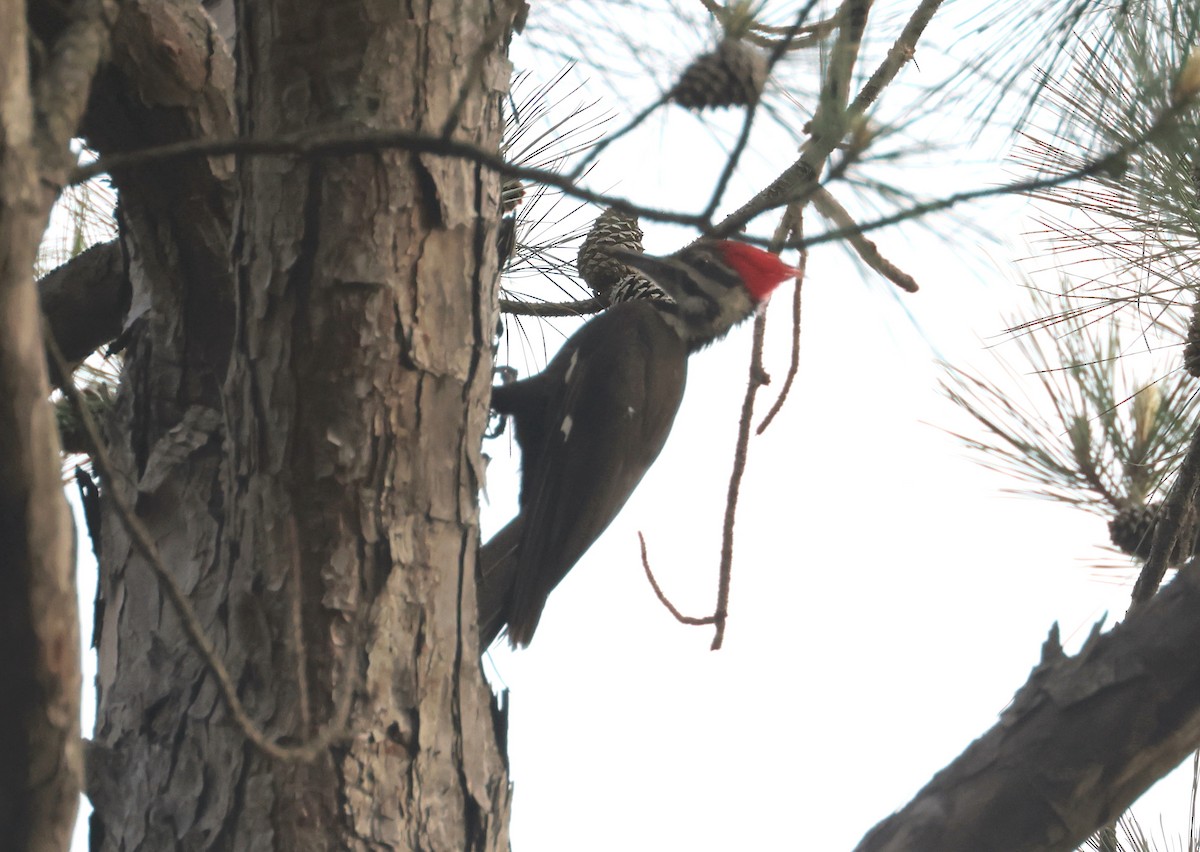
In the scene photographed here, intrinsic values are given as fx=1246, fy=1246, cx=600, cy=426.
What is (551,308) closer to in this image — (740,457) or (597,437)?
(597,437)

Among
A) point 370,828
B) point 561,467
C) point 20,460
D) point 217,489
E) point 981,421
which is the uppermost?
point 561,467

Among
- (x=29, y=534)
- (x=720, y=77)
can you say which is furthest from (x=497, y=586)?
(x=29, y=534)

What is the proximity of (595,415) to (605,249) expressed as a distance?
42 cm

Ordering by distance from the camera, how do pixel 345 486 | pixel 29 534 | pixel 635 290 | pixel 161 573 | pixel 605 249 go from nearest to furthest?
pixel 29 534 < pixel 161 573 < pixel 345 486 < pixel 605 249 < pixel 635 290

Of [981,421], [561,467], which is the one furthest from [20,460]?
[981,421]

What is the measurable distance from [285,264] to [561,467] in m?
1.63

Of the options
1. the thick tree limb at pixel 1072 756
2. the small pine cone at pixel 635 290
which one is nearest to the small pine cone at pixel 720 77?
the thick tree limb at pixel 1072 756

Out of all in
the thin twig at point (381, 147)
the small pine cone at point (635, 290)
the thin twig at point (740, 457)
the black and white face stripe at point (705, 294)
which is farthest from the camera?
the black and white face stripe at point (705, 294)

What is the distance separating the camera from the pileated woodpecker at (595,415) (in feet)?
9.84

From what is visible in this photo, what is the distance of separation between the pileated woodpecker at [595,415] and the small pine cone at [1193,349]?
1.19 m

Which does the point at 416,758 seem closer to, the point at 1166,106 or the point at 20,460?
the point at 20,460

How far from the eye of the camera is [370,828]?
59.9 inches

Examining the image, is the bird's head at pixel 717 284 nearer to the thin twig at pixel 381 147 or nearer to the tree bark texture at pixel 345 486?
the tree bark texture at pixel 345 486

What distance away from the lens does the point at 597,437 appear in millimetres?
3131
